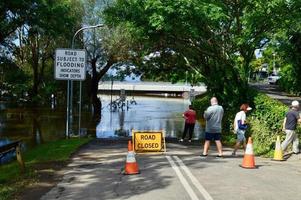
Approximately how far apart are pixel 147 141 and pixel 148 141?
0.04m

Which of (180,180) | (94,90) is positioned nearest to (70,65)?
(180,180)

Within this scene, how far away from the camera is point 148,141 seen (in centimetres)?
1798

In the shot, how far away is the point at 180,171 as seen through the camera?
13.2 meters

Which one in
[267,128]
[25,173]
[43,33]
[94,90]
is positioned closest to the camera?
[25,173]

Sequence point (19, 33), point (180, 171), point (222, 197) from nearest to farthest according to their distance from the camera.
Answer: point (222, 197) < point (180, 171) < point (19, 33)

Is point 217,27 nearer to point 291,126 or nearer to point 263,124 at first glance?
point 263,124

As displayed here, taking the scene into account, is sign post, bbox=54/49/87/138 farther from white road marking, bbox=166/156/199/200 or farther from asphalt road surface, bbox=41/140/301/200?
white road marking, bbox=166/156/199/200

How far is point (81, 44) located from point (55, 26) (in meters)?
17.4

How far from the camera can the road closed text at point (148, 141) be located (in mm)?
17891

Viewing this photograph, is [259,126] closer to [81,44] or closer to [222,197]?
[222,197]

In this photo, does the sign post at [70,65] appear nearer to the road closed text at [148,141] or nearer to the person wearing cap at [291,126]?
the road closed text at [148,141]

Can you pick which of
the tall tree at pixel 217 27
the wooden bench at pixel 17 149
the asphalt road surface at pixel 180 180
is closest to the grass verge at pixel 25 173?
the wooden bench at pixel 17 149

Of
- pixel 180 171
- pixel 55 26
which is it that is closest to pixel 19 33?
pixel 55 26

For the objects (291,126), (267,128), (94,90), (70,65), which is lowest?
(267,128)
